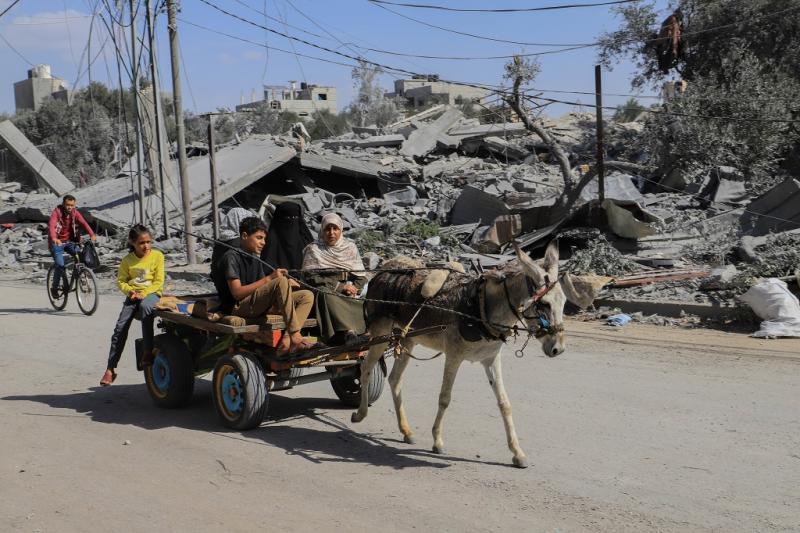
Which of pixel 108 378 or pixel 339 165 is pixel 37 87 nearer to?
pixel 339 165

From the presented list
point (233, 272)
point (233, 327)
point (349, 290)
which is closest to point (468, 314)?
point (349, 290)

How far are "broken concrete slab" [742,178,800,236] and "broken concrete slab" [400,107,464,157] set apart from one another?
1510 cm

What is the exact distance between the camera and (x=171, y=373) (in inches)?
301

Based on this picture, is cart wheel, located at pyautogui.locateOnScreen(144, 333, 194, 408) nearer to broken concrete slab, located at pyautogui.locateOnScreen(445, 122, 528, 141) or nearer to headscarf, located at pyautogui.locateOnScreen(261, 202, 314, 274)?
headscarf, located at pyautogui.locateOnScreen(261, 202, 314, 274)

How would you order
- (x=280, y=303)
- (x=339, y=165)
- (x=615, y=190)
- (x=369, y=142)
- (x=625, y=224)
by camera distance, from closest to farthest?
(x=280, y=303), (x=625, y=224), (x=615, y=190), (x=339, y=165), (x=369, y=142)

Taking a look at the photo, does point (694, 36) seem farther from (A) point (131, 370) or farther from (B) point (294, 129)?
(A) point (131, 370)

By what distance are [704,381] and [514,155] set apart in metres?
23.6

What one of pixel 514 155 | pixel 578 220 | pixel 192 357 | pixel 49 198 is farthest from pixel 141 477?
pixel 49 198

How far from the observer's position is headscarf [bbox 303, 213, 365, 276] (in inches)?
293

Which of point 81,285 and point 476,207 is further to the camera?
point 476,207

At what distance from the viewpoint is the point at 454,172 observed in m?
28.3

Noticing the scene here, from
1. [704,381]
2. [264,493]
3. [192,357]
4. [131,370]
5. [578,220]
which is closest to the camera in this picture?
[264,493]

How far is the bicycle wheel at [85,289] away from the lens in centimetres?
1405

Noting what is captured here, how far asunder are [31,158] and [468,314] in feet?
89.0
